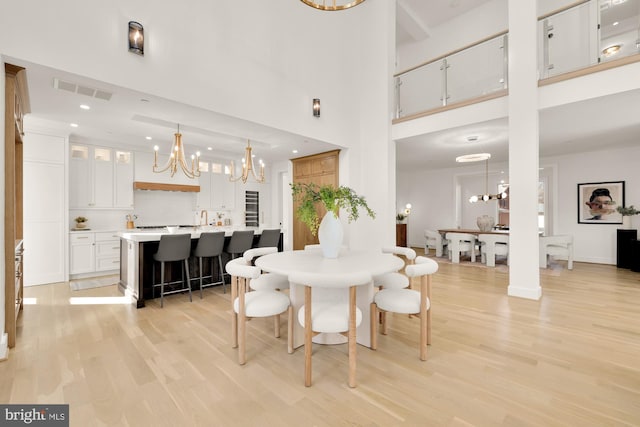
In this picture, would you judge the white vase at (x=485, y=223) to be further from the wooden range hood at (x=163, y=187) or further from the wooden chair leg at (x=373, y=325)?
the wooden range hood at (x=163, y=187)

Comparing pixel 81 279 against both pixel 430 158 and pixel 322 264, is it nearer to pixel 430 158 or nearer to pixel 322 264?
pixel 322 264

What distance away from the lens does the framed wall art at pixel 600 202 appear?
250 inches

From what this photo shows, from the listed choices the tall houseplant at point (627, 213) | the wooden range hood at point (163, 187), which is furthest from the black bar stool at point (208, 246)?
the tall houseplant at point (627, 213)

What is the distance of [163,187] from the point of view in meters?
6.36

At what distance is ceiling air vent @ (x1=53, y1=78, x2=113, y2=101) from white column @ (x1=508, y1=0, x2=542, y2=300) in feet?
17.1

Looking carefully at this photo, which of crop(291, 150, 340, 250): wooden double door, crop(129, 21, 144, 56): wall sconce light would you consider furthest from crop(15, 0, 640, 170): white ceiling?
crop(129, 21, 144, 56): wall sconce light

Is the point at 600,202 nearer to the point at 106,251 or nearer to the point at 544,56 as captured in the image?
the point at 544,56

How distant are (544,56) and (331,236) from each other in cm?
419

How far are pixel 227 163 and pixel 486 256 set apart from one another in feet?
22.1

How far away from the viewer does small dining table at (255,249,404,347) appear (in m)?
2.14

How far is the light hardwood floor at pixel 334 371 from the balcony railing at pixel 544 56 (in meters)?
3.33

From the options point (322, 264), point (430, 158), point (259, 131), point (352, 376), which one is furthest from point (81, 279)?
point (430, 158)

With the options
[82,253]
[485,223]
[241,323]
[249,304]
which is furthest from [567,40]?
[82,253]

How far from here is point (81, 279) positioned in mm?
5125
